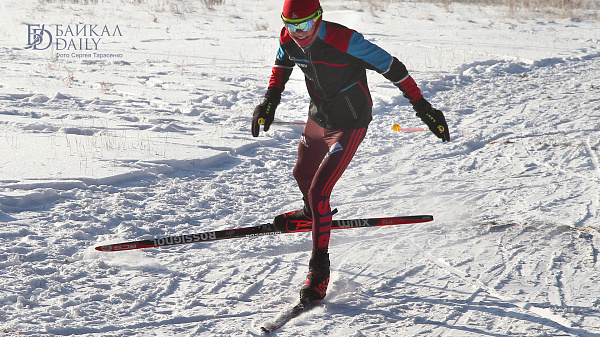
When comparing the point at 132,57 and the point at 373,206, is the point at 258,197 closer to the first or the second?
the point at 373,206

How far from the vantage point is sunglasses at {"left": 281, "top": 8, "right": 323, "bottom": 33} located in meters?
3.39

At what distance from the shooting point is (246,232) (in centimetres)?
409

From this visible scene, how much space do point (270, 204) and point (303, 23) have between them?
2.28 m

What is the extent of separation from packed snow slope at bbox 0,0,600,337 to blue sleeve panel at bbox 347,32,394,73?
159cm

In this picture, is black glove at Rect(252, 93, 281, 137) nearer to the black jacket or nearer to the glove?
the glove

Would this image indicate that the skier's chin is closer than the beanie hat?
No

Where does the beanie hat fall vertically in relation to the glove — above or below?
above

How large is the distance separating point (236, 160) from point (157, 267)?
2782 millimetres

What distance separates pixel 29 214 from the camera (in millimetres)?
4449

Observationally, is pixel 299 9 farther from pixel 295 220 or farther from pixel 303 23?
pixel 295 220

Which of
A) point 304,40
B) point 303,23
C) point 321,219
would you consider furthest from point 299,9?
point 321,219

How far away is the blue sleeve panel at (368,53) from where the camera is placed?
3.51 meters

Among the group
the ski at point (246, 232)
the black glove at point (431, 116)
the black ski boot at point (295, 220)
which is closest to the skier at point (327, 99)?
the black glove at point (431, 116)

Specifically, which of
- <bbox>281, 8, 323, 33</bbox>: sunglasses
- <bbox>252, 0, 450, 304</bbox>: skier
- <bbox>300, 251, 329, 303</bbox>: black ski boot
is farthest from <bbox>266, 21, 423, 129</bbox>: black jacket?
<bbox>300, 251, 329, 303</bbox>: black ski boot
